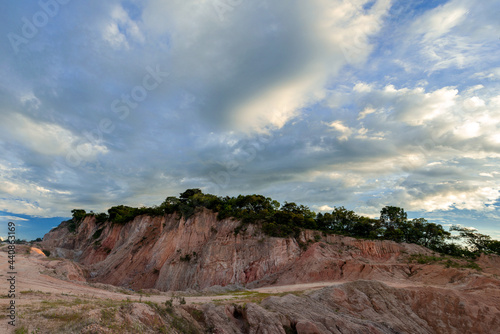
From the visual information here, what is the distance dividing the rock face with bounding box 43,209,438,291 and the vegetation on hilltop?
1829mm

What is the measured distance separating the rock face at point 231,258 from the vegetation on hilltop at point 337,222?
1.83 metres

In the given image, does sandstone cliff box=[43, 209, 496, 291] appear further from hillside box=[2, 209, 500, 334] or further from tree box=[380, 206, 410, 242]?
tree box=[380, 206, 410, 242]

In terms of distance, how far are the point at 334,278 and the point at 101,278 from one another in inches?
1442

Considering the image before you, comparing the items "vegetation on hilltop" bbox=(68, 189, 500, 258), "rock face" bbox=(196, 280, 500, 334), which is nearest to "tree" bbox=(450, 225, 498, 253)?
"vegetation on hilltop" bbox=(68, 189, 500, 258)

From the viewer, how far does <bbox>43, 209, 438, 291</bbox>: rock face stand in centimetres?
3266

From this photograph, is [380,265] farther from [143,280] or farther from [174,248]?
[143,280]

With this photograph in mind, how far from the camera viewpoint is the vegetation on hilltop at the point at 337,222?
130ft

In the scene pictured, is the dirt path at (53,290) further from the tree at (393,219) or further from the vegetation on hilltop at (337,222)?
the tree at (393,219)

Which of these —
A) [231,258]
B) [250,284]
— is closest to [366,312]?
[250,284]

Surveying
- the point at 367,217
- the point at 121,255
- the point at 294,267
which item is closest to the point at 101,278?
the point at 121,255

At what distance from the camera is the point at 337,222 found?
158 ft

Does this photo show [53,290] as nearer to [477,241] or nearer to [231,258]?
[231,258]

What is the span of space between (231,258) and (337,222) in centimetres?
2289

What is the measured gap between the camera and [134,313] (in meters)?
10.4
